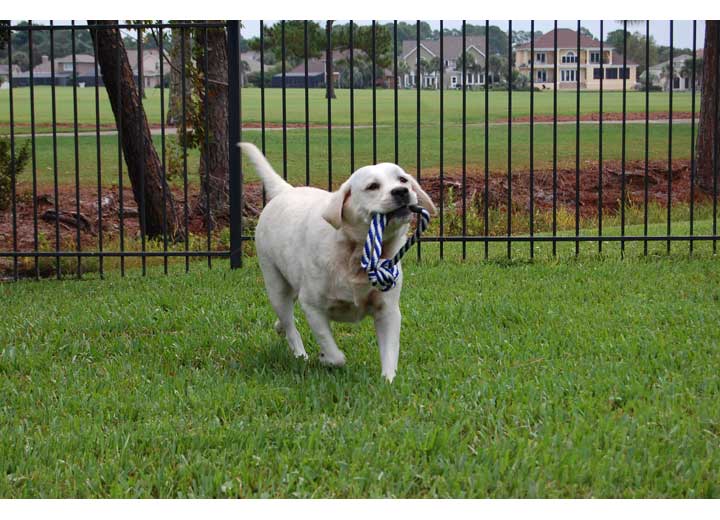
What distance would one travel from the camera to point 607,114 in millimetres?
29734

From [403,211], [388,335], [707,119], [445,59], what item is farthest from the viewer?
[445,59]

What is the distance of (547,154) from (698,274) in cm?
1402

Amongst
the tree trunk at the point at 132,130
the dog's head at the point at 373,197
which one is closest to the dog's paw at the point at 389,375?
the dog's head at the point at 373,197

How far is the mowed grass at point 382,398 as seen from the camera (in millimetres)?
3705

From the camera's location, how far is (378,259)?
4855 mm

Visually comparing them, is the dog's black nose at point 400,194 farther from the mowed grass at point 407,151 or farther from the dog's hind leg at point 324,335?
the mowed grass at point 407,151

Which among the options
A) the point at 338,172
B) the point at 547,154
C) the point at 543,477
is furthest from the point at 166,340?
the point at 547,154

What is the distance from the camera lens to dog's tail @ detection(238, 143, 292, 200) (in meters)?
6.08

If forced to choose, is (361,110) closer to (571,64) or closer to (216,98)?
(571,64)

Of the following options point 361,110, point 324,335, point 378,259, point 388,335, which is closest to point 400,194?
point 378,259

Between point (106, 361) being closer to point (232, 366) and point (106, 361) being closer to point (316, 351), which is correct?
point (232, 366)

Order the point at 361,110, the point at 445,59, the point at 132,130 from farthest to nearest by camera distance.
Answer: the point at 445,59 → the point at 361,110 → the point at 132,130

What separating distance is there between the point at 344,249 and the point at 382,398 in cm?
84

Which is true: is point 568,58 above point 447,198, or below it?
above
